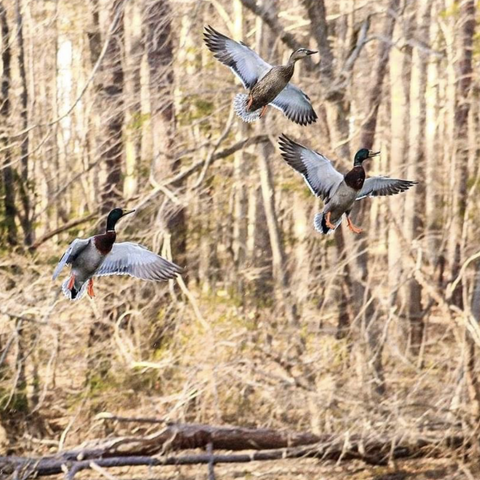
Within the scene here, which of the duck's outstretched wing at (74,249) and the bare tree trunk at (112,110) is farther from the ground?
the bare tree trunk at (112,110)

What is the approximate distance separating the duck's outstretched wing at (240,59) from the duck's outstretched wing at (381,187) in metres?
0.93

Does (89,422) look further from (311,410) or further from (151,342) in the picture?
(311,410)

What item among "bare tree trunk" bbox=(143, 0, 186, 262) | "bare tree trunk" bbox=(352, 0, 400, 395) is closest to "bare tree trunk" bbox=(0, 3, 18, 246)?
"bare tree trunk" bbox=(143, 0, 186, 262)

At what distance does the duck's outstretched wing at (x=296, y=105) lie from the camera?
22.3 feet

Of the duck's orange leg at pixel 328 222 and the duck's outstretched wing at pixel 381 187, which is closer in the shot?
the duck's orange leg at pixel 328 222

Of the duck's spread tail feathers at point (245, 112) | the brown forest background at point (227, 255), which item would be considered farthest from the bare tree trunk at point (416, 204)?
the duck's spread tail feathers at point (245, 112)

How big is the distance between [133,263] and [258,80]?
1329 millimetres

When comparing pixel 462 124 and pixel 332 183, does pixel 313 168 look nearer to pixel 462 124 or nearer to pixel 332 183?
pixel 332 183

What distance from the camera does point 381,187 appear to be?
6465mm

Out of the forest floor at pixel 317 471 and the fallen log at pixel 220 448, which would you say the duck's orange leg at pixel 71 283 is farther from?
the forest floor at pixel 317 471

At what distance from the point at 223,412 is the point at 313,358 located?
3.98ft

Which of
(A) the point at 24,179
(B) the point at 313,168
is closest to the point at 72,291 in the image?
(B) the point at 313,168

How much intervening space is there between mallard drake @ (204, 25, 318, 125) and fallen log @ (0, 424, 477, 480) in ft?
10.4

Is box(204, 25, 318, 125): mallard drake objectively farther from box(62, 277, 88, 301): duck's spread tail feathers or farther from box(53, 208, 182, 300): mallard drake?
box(62, 277, 88, 301): duck's spread tail feathers
